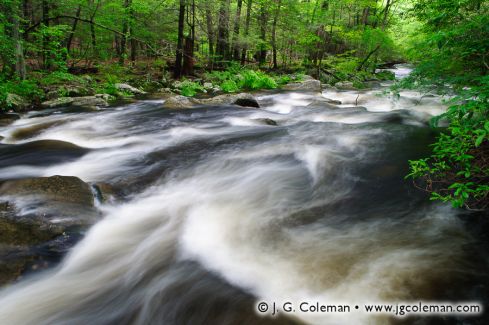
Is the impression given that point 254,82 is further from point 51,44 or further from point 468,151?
point 468,151

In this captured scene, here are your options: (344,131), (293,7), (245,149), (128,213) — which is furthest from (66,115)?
(293,7)

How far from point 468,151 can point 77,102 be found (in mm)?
10773

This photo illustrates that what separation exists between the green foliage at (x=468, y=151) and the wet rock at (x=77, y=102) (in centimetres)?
972

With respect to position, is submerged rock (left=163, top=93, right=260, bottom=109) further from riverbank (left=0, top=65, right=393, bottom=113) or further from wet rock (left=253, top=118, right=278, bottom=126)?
wet rock (left=253, top=118, right=278, bottom=126)

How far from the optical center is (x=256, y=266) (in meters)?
2.86

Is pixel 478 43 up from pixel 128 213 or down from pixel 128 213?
up

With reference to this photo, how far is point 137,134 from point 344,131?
482 cm

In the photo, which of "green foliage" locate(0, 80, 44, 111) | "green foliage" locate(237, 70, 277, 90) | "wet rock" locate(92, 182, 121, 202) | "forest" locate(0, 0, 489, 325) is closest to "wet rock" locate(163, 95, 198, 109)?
"forest" locate(0, 0, 489, 325)

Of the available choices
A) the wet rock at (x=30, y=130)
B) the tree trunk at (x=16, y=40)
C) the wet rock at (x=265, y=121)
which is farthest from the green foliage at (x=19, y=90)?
the wet rock at (x=265, y=121)

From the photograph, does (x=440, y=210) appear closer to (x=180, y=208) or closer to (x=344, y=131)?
(x=180, y=208)

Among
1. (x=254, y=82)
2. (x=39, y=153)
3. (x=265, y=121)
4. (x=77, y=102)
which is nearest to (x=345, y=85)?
(x=254, y=82)

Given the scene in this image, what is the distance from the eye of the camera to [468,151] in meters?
3.45

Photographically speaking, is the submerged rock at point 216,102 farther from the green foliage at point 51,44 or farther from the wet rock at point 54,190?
the wet rock at point 54,190

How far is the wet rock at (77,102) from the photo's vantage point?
33.1 feet
